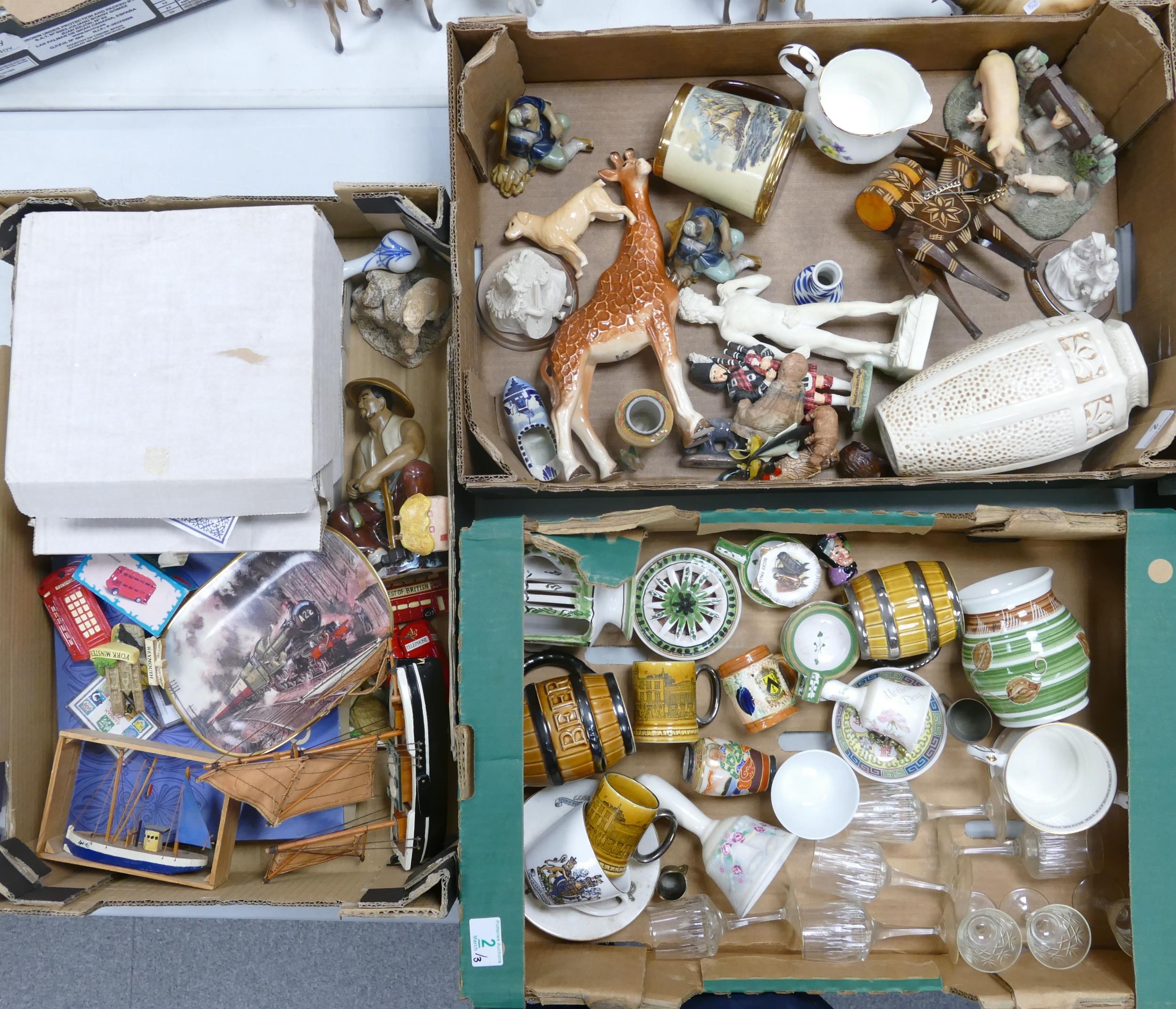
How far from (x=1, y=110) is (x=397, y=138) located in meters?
0.60

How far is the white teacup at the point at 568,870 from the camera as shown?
3.07 feet

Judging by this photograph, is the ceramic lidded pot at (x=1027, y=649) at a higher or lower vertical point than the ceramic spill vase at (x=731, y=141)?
lower

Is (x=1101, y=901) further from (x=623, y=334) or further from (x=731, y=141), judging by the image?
(x=731, y=141)

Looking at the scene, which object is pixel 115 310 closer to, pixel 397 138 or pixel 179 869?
pixel 397 138

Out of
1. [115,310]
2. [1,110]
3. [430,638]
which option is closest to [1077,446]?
[430,638]

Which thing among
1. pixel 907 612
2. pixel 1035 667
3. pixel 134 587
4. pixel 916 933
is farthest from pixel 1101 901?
pixel 134 587

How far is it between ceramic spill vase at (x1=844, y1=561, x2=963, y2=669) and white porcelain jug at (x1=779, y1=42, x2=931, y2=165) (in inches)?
21.3

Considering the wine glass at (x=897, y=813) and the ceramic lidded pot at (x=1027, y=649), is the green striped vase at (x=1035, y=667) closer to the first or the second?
the ceramic lidded pot at (x=1027, y=649)

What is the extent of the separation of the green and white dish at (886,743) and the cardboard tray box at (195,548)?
520 millimetres

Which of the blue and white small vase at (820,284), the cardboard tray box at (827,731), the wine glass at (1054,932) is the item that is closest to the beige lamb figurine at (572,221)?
the blue and white small vase at (820,284)

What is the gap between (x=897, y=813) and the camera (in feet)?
3.40

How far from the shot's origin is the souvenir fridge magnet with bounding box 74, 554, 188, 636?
3.46ft

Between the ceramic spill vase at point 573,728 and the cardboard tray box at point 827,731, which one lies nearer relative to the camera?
the cardboard tray box at point 827,731

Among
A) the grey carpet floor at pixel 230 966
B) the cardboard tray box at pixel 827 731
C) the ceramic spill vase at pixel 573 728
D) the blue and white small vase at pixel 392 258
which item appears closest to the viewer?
the cardboard tray box at pixel 827 731
